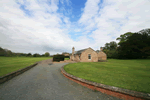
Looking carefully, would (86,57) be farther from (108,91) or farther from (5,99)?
(5,99)

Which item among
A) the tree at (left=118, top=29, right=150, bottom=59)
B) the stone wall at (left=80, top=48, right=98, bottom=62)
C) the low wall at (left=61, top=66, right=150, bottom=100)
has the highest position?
the tree at (left=118, top=29, right=150, bottom=59)

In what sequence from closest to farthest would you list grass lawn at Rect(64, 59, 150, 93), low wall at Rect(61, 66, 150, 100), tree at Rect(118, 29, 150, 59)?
low wall at Rect(61, 66, 150, 100) → grass lawn at Rect(64, 59, 150, 93) → tree at Rect(118, 29, 150, 59)

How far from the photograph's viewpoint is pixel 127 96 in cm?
313

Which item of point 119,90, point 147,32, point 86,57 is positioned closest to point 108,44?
point 147,32

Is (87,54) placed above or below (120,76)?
above

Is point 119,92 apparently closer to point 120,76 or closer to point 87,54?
point 120,76

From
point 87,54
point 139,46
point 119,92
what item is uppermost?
point 139,46

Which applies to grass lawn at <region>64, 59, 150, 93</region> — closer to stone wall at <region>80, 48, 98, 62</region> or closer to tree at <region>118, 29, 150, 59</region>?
stone wall at <region>80, 48, 98, 62</region>

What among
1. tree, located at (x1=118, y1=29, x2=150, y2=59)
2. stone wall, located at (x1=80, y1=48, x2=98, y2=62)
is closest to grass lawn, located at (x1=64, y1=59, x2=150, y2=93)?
stone wall, located at (x1=80, y1=48, x2=98, y2=62)

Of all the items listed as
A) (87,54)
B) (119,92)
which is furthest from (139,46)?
(119,92)

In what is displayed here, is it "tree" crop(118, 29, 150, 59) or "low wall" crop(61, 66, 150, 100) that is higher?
"tree" crop(118, 29, 150, 59)

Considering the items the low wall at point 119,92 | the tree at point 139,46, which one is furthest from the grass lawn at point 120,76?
the tree at point 139,46

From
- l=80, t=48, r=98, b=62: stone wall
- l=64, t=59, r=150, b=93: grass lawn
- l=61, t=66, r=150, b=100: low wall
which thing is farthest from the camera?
l=80, t=48, r=98, b=62: stone wall

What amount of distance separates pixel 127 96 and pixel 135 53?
3377 cm
